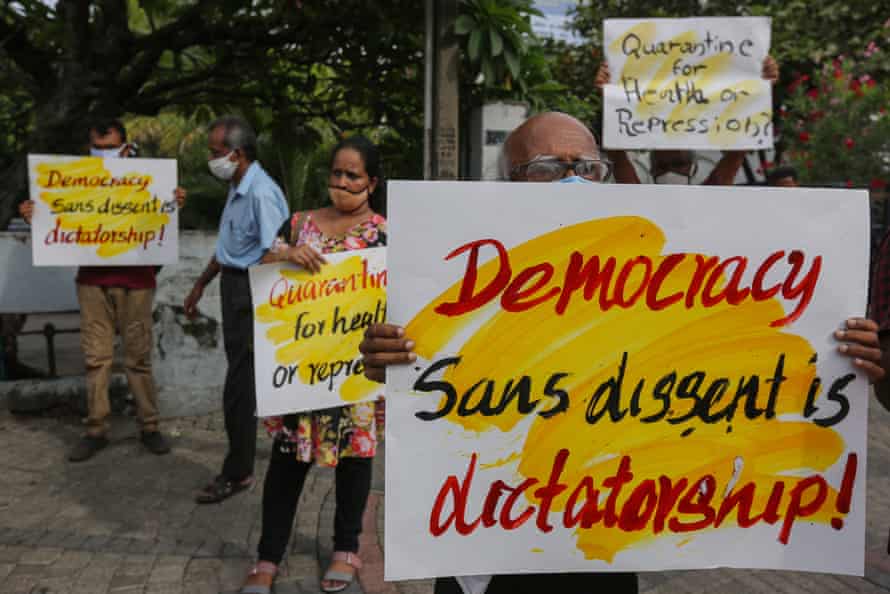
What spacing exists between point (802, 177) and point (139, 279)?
22.2 ft

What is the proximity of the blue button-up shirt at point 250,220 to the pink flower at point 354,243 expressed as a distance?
1052mm

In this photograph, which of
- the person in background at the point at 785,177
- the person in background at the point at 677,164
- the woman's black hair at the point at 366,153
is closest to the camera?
the woman's black hair at the point at 366,153

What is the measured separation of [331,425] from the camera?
3.05m

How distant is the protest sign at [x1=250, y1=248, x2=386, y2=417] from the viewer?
295 centimetres

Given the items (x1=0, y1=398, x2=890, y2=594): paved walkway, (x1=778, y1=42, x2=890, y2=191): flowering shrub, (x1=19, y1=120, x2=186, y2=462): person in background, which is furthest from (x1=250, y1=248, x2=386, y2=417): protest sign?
(x1=778, y1=42, x2=890, y2=191): flowering shrub

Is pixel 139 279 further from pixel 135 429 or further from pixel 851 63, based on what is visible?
pixel 851 63

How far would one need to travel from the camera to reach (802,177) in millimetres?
8625

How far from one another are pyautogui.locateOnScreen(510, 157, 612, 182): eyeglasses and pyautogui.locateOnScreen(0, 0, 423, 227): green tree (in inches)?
146

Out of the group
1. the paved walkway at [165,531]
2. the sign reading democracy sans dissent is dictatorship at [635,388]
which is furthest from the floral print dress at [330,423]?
the sign reading democracy sans dissent is dictatorship at [635,388]

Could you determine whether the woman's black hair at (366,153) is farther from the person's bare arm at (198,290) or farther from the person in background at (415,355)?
the person's bare arm at (198,290)

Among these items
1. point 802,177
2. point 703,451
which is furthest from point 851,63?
point 703,451

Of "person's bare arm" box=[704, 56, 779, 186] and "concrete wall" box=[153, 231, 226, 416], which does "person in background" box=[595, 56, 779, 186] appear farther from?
"concrete wall" box=[153, 231, 226, 416]

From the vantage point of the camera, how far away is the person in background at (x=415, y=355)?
1.60 metres

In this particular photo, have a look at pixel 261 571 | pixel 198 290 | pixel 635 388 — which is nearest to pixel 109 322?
pixel 198 290
